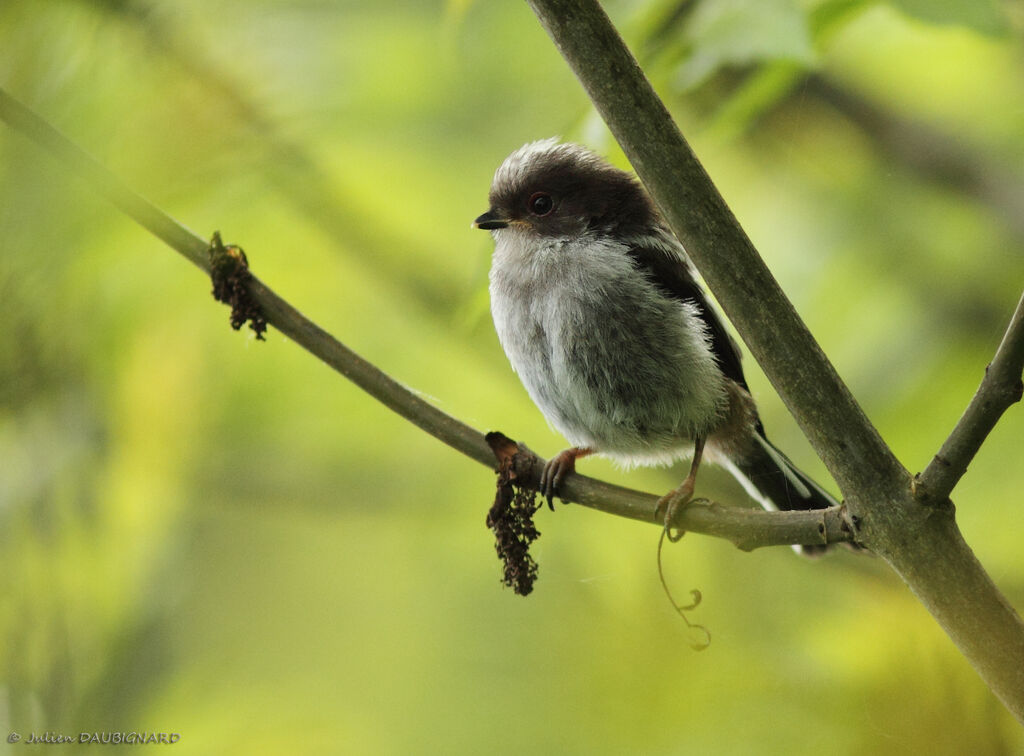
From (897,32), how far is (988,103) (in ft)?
1.37

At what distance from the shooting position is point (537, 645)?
2760 mm

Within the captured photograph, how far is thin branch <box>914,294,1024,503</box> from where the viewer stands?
144cm

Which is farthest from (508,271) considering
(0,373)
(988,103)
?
(988,103)

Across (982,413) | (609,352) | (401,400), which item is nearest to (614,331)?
(609,352)

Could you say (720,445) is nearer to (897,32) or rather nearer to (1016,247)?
(1016,247)

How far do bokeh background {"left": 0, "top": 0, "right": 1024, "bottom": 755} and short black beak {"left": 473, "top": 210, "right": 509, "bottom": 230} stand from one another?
27 cm

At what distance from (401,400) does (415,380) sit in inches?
67.4

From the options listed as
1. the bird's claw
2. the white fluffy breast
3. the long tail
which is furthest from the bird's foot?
the long tail

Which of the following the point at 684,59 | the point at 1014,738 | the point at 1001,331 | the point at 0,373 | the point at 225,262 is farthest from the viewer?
the point at 1001,331

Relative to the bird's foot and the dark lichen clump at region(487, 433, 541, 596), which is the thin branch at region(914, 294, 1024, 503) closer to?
the bird's foot

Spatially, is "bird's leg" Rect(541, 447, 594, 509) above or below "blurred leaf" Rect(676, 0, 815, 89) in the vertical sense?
below

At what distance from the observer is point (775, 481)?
3016 mm

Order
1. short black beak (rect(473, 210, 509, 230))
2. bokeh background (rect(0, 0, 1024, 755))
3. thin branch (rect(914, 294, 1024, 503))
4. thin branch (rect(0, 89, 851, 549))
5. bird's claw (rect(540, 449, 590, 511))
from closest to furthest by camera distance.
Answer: thin branch (rect(914, 294, 1024, 503)) → thin branch (rect(0, 89, 851, 549)) → bokeh background (rect(0, 0, 1024, 755)) → bird's claw (rect(540, 449, 590, 511)) → short black beak (rect(473, 210, 509, 230))

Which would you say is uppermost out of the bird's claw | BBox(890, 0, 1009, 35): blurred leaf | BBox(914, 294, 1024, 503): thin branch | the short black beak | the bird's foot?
the short black beak
